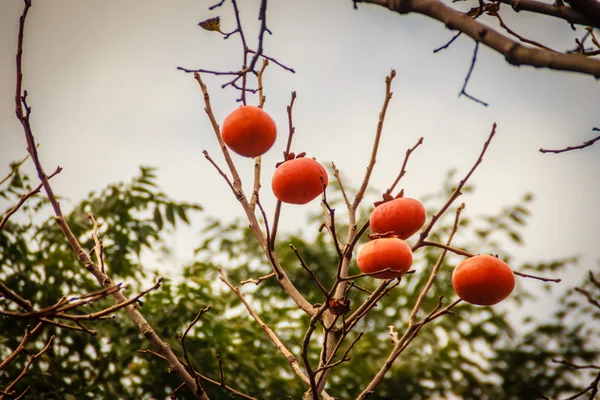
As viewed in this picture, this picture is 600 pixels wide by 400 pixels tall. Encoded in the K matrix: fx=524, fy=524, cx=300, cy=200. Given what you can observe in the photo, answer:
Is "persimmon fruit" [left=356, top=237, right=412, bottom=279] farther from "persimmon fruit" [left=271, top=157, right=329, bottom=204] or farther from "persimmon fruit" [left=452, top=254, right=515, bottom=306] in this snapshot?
"persimmon fruit" [left=271, top=157, right=329, bottom=204]

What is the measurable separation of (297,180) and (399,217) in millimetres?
451

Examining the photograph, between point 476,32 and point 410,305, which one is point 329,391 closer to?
point 410,305

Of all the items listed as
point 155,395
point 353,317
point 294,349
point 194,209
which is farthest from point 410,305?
point 353,317

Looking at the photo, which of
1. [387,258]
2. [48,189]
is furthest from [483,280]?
[48,189]

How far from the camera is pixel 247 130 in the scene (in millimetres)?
2215

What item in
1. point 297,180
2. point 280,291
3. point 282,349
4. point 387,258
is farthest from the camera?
point 280,291

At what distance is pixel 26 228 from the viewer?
3.64 metres

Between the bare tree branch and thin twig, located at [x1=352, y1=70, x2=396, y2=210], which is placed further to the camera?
thin twig, located at [x1=352, y1=70, x2=396, y2=210]

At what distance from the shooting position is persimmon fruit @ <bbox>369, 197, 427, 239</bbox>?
212cm

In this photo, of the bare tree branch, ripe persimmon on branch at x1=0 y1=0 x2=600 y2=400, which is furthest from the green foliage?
the bare tree branch

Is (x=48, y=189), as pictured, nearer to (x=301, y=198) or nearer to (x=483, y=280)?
(x=301, y=198)

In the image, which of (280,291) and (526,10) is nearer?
(526,10)

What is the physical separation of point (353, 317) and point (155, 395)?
6.08ft

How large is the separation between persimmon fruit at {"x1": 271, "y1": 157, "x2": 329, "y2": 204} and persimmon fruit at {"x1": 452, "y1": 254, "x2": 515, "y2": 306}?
68cm
